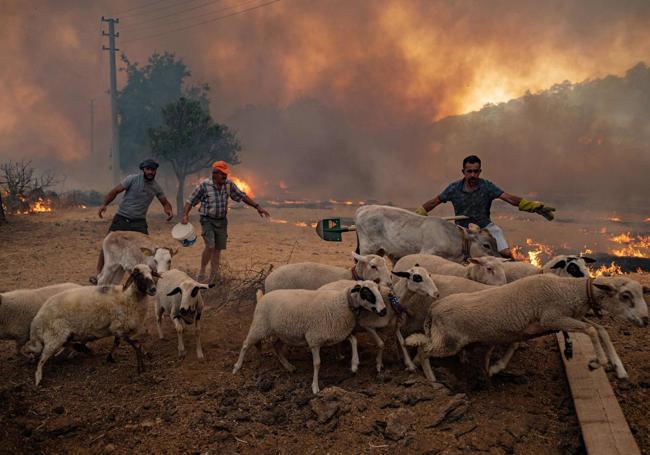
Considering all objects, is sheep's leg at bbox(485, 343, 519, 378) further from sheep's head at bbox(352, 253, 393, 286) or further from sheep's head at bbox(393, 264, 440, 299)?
sheep's head at bbox(352, 253, 393, 286)

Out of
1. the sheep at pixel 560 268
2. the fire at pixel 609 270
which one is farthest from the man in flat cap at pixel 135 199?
the fire at pixel 609 270

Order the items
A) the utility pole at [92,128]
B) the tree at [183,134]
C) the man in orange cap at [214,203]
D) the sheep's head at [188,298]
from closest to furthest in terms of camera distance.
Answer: the sheep's head at [188,298], the man in orange cap at [214,203], the tree at [183,134], the utility pole at [92,128]

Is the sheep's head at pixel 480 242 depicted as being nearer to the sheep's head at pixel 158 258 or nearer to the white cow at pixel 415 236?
the white cow at pixel 415 236

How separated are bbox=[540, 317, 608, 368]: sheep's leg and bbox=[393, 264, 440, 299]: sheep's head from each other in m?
1.21

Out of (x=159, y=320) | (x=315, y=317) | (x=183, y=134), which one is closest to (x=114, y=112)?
(x=183, y=134)

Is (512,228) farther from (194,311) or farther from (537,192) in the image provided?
(194,311)

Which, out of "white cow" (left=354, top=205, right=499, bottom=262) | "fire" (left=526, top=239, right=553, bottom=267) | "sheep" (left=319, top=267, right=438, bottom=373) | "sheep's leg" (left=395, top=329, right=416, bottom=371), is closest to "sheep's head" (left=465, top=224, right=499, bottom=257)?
Result: "white cow" (left=354, top=205, right=499, bottom=262)

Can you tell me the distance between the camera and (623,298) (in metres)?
4.18

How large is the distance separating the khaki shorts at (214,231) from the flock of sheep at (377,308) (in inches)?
66.0

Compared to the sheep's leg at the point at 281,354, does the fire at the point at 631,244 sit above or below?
above

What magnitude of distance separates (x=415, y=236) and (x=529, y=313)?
3883 mm

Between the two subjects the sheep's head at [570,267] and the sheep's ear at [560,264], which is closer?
the sheep's head at [570,267]

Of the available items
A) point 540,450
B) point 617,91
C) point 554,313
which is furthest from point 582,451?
point 617,91

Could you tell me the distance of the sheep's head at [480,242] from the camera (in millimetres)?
7750
